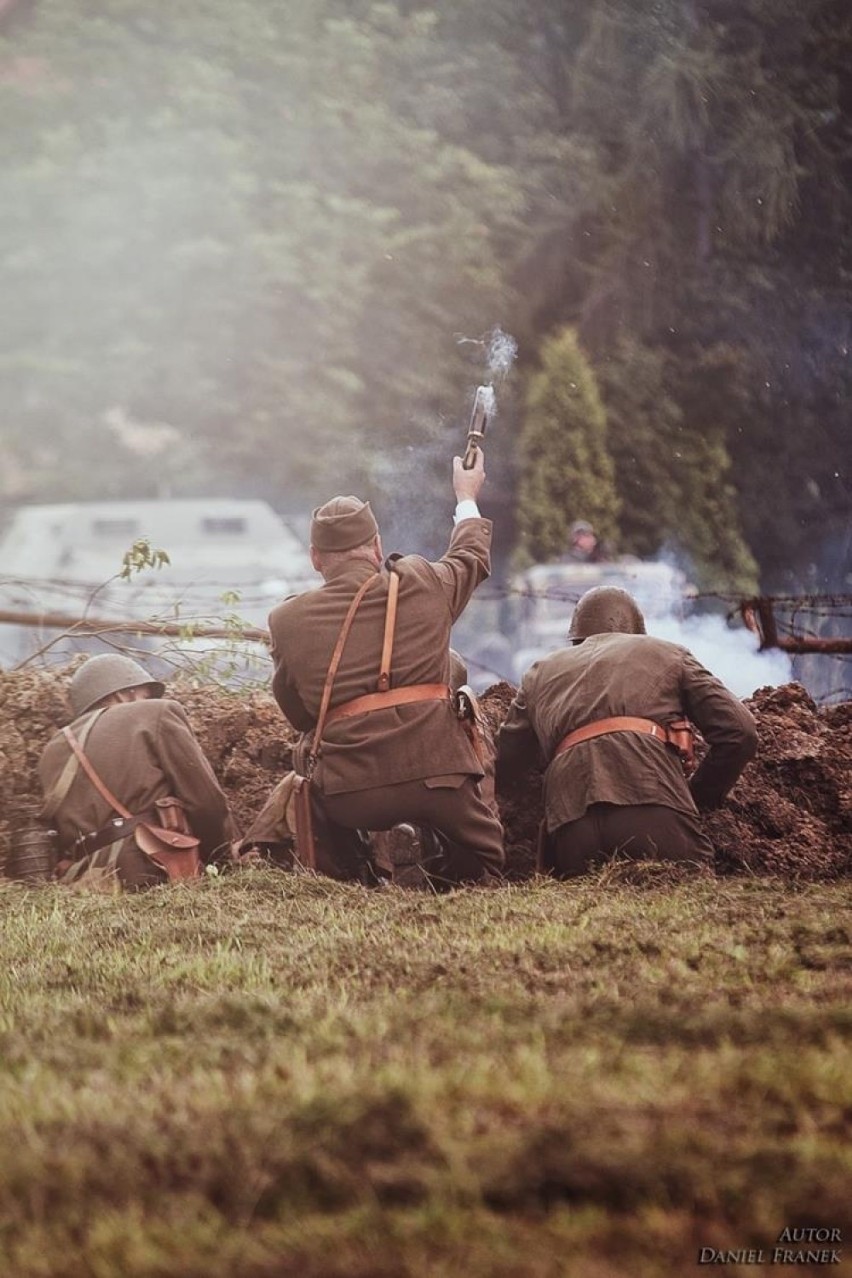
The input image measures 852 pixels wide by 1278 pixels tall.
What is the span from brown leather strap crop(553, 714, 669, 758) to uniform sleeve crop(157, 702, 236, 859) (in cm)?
144

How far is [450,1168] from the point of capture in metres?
2.19

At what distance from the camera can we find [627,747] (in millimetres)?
5953

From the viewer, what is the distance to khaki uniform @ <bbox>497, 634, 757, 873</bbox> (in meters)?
5.89

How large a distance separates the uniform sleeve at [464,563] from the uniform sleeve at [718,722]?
88 centimetres

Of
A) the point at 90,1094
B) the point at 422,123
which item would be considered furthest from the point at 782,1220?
the point at 422,123

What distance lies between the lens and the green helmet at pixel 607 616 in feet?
21.6

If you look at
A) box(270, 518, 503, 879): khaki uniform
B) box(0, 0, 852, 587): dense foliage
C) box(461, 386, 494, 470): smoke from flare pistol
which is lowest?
box(0, 0, 852, 587): dense foliage

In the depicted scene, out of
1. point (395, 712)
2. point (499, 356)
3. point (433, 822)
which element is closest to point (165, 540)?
point (499, 356)

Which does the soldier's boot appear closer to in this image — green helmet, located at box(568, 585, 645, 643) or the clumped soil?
the clumped soil

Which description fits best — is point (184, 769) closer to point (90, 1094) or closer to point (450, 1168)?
point (90, 1094)

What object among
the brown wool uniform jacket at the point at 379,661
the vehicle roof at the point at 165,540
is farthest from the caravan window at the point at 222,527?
the brown wool uniform jacket at the point at 379,661

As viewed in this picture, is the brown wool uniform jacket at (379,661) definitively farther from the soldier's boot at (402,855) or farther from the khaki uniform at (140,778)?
the khaki uniform at (140,778)

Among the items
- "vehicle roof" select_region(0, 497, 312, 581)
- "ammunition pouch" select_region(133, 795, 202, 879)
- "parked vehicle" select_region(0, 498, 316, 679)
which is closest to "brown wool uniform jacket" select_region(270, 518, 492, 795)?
"ammunition pouch" select_region(133, 795, 202, 879)

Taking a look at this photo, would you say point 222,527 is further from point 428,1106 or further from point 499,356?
point 428,1106
